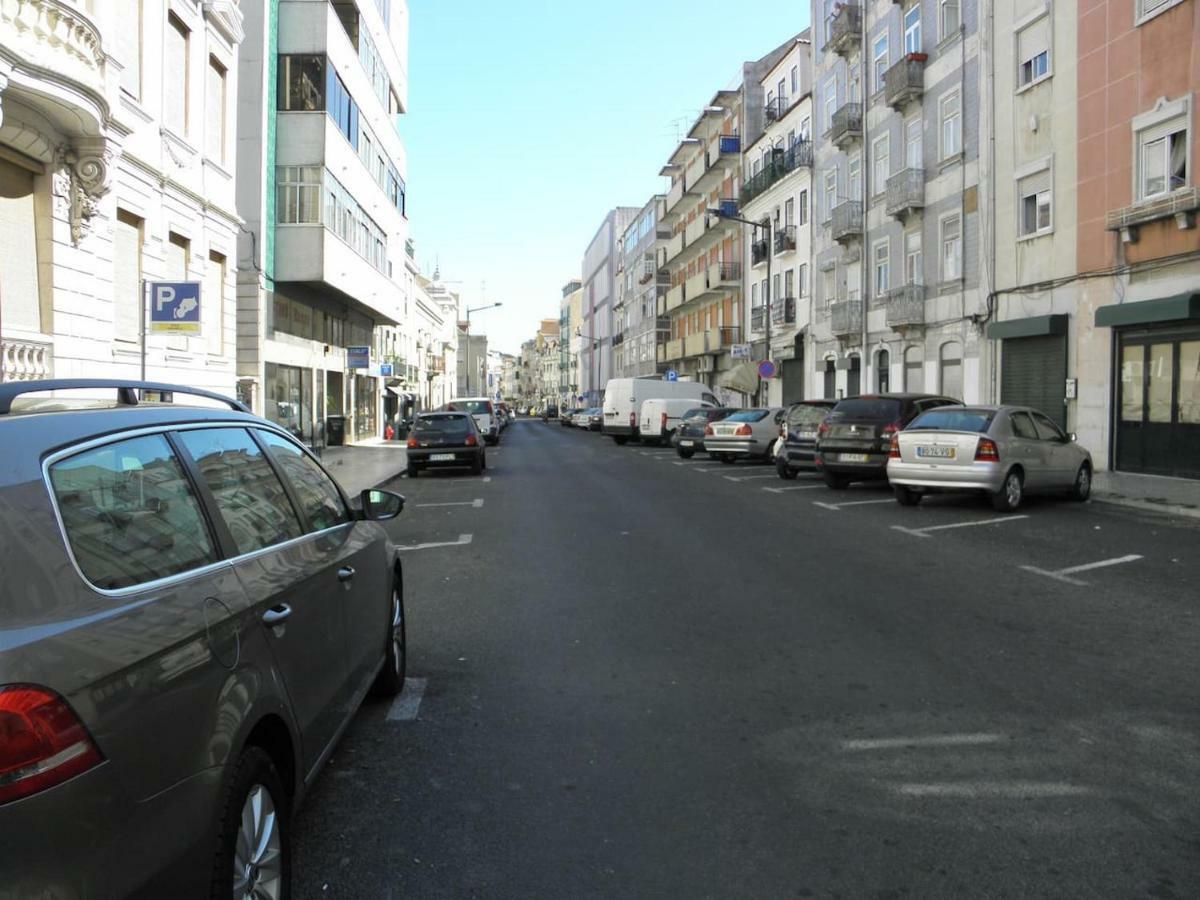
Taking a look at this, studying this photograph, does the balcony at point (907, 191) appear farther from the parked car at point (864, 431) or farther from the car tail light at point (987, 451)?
the car tail light at point (987, 451)

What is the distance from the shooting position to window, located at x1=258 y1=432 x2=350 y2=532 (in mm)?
3812

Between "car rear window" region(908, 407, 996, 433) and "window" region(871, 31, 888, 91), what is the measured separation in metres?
19.8

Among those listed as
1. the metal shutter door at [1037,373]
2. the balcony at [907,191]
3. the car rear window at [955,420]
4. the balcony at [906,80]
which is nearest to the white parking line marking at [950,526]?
the car rear window at [955,420]

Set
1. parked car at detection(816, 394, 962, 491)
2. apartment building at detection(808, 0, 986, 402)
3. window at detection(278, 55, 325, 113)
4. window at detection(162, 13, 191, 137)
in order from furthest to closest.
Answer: window at detection(278, 55, 325, 113) → apartment building at detection(808, 0, 986, 402) → window at detection(162, 13, 191, 137) → parked car at detection(816, 394, 962, 491)

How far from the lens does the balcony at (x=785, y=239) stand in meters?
38.2

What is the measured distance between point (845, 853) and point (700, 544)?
7148mm

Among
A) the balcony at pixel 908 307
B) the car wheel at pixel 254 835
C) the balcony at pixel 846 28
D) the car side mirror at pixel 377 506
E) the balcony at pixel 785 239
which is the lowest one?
the car wheel at pixel 254 835

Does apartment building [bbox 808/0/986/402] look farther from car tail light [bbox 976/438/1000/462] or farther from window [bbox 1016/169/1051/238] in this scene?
car tail light [bbox 976/438/1000/462]

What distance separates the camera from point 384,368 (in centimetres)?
4075

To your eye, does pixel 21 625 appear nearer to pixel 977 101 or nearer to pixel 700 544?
pixel 700 544

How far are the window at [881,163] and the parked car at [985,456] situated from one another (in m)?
17.5

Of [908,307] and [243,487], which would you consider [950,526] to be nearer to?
[243,487]

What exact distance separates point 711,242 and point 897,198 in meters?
25.8

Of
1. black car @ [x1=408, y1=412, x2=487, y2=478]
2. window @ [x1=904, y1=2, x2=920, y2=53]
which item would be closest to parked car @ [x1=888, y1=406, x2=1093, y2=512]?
black car @ [x1=408, y1=412, x2=487, y2=478]
